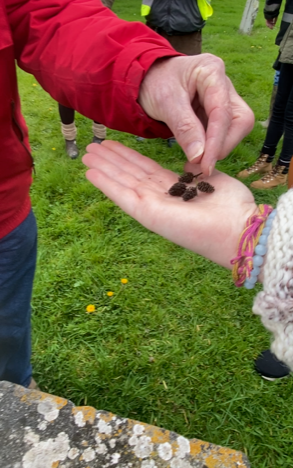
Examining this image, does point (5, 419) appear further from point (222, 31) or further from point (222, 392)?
point (222, 31)

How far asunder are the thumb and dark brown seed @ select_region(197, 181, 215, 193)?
1.03 ft

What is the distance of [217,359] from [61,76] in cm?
198

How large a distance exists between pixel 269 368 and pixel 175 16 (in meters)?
3.75

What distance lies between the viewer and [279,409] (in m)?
2.38

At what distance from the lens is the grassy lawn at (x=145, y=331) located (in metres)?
2.34

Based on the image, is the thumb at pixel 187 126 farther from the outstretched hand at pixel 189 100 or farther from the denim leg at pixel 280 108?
the denim leg at pixel 280 108

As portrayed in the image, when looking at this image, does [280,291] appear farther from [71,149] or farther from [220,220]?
[71,149]

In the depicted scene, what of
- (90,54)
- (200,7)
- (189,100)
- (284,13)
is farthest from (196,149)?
(200,7)

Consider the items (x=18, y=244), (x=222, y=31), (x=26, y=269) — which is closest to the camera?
(x=18, y=244)

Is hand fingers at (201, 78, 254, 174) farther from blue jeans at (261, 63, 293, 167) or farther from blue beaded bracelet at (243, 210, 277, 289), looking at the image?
blue jeans at (261, 63, 293, 167)

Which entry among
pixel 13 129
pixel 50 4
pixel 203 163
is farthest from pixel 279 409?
pixel 50 4

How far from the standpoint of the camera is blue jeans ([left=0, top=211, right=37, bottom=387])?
1.79 metres

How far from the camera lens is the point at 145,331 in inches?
108

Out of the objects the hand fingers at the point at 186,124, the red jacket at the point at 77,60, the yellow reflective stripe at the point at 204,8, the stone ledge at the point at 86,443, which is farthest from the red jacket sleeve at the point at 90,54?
the yellow reflective stripe at the point at 204,8
